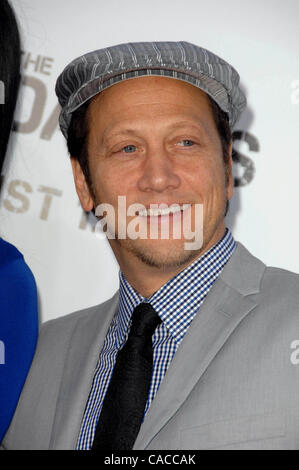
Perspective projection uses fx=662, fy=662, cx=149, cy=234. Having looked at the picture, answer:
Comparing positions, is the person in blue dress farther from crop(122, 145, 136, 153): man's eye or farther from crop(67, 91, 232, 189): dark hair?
crop(122, 145, 136, 153): man's eye

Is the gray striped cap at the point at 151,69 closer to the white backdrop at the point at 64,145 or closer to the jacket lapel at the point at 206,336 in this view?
the white backdrop at the point at 64,145

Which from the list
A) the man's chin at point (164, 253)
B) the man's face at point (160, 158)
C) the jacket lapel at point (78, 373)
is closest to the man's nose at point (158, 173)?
the man's face at point (160, 158)

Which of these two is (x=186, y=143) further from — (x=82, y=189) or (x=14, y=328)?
(x=14, y=328)

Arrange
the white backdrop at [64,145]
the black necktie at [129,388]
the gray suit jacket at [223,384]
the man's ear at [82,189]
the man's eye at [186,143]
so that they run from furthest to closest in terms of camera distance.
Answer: the white backdrop at [64,145] → the man's ear at [82,189] → the man's eye at [186,143] → the black necktie at [129,388] → the gray suit jacket at [223,384]

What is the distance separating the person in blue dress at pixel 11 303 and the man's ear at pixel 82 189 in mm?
210

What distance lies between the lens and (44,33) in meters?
2.23

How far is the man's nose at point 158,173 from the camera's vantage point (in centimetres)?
159

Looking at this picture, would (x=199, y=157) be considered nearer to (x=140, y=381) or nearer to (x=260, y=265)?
(x=260, y=265)

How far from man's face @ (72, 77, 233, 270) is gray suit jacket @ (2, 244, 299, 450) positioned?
15cm

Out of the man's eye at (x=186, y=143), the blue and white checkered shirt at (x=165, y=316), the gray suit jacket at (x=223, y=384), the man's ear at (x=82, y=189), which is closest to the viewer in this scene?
the gray suit jacket at (x=223, y=384)


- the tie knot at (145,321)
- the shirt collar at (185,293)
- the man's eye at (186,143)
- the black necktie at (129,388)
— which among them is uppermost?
the man's eye at (186,143)

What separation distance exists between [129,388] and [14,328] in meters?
0.40

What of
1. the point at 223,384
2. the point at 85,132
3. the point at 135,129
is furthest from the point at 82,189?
the point at 223,384
